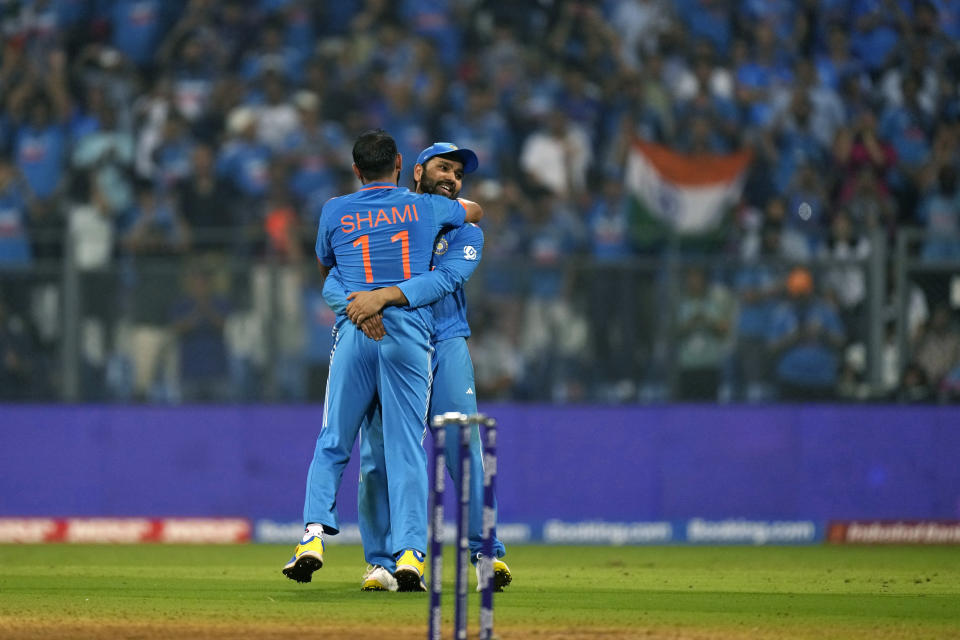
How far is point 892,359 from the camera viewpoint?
13.8 m

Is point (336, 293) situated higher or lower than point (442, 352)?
higher

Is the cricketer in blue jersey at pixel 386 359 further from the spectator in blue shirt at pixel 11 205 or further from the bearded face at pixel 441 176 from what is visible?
the spectator in blue shirt at pixel 11 205

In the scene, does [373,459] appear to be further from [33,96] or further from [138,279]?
[33,96]

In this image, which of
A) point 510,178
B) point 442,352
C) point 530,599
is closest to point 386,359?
point 442,352

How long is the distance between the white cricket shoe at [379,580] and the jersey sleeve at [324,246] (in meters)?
1.62

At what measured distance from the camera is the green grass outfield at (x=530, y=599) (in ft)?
20.7

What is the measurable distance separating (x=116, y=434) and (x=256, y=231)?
2.43 meters

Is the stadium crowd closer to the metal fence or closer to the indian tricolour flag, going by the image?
the metal fence

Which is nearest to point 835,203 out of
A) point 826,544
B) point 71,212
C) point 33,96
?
point 826,544

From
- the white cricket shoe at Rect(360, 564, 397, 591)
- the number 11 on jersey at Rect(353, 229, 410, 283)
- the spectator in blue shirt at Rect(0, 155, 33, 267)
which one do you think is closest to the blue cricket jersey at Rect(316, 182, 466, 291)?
the number 11 on jersey at Rect(353, 229, 410, 283)

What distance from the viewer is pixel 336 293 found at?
296 inches

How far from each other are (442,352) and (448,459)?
0.58 metres

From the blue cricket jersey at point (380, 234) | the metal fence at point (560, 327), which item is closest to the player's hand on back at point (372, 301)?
the blue cricket jersey at point (380, 234)

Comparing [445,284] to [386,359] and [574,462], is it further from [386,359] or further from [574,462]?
[574,462]
